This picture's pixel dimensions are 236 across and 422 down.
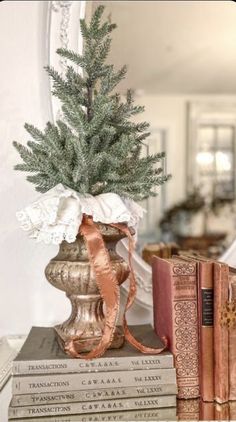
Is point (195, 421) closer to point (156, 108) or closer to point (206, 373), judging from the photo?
point (206, 373)

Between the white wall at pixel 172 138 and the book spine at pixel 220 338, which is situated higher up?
the white wall at pixel 172 138

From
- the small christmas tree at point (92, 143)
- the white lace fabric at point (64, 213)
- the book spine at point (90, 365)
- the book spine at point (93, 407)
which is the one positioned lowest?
the book spine at point (93, 407)

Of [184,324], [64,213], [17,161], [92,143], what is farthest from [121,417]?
[17,161]

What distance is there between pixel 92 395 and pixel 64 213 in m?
0.28

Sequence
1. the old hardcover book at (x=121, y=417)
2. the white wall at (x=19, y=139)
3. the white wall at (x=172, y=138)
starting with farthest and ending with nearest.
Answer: the white wall at (x=172, y=138) → the white wall at (x=19, y=139) → the old hardcover book at (x=121, y=417)

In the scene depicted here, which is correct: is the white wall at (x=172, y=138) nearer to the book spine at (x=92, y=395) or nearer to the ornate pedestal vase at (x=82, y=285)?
the ornate pedestal vase at (x=82, y=285)

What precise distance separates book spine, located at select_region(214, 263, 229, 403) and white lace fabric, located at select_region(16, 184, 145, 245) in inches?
6.9

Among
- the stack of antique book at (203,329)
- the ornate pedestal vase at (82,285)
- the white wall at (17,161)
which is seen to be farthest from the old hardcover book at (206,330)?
the white wall at (17,161)

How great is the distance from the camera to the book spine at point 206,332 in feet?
2.68

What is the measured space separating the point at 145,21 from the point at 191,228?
75cm

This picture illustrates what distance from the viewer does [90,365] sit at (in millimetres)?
758

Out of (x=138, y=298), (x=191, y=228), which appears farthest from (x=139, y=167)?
(x=191, y=228)

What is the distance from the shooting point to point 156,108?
60.9 inches

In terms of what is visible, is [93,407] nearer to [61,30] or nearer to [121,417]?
[121,417]
